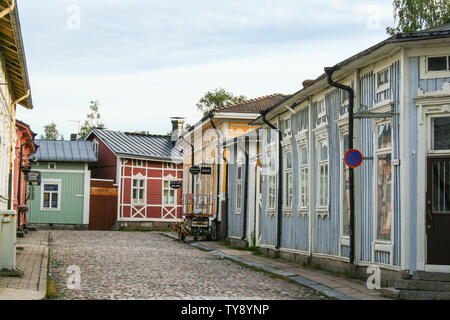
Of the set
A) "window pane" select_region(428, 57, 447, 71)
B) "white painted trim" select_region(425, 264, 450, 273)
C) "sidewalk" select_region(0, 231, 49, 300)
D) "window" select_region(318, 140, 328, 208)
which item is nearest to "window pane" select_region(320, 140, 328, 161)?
"window" select_region(318, 140, 328, 208)

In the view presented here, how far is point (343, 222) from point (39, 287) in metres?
6.41

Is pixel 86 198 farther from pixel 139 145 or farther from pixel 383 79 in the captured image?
pixel 383 79

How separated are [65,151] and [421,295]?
3214 cm

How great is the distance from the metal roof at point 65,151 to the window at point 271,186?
1998 cm

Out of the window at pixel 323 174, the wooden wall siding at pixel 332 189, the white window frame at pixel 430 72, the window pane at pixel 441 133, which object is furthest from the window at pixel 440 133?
the window at pixel 323 174

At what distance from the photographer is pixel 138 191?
136 feet

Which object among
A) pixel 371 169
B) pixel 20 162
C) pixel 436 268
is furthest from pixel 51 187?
pixel 436 268

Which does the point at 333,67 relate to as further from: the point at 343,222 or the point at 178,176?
the point at 178,176

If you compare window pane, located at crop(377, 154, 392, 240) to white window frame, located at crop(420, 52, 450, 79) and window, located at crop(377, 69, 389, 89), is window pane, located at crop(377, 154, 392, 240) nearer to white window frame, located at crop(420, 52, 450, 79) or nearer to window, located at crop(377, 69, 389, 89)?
window, located at crop(377, 69, 389, 89)

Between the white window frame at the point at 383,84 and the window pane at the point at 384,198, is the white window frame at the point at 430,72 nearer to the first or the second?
the white window frame at the point at 383,84

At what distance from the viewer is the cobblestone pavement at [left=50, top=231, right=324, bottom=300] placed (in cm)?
1076

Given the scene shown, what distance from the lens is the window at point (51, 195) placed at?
38156 millimetres

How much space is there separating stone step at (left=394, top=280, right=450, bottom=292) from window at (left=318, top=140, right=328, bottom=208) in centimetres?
473
